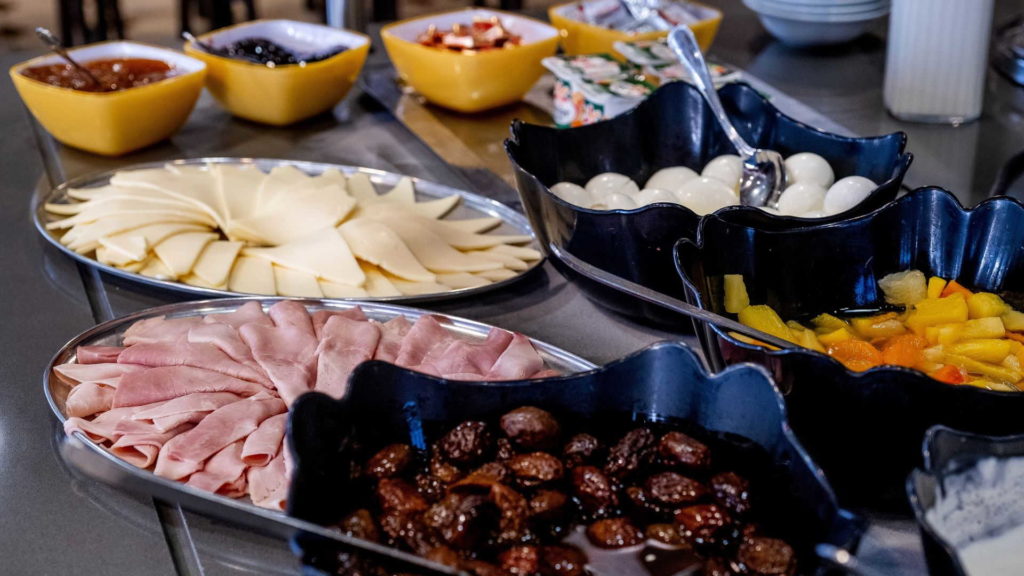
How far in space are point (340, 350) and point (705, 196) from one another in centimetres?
51

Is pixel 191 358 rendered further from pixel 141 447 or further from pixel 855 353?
pixel 855 353

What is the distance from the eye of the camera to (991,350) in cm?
99

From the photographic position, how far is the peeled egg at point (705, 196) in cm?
131

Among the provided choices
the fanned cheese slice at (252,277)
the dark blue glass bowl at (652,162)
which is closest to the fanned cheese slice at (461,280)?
the dark blue glass bowl at (652,162)

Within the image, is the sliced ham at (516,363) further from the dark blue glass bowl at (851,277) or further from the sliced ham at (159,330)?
the sliced ham at (159,330)

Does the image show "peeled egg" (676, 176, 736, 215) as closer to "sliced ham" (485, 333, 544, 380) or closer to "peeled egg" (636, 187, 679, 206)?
"peeled egg" (636, 187, 679, 206)

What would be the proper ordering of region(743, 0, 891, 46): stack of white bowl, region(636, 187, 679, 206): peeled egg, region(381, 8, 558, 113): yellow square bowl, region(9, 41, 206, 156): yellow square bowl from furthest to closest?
region(743, 0, 891, 46): stack of white bowl, region(381, 8, 558, 113): yellow square bowl, region(9, 41, 206, 156): yellow square bowl, region(636, 187, 679, 206): peeled egg

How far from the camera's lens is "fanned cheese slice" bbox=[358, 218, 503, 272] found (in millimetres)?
1408

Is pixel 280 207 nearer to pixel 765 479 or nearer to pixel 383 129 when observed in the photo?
pixel 383 129

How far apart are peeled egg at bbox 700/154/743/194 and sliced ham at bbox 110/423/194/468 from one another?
79 centimetres

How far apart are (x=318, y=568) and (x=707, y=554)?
11.2 inches

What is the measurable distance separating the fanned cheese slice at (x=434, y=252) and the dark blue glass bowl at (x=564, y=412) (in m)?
0.53

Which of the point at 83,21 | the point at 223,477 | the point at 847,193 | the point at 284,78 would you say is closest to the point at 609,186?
the point at 847,193

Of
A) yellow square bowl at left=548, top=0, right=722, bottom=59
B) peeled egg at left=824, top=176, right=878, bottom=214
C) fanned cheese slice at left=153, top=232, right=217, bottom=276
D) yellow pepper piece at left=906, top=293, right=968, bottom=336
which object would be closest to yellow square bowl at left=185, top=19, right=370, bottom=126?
yellow square bowl at left=548, top=0, right=722, bottom=59
